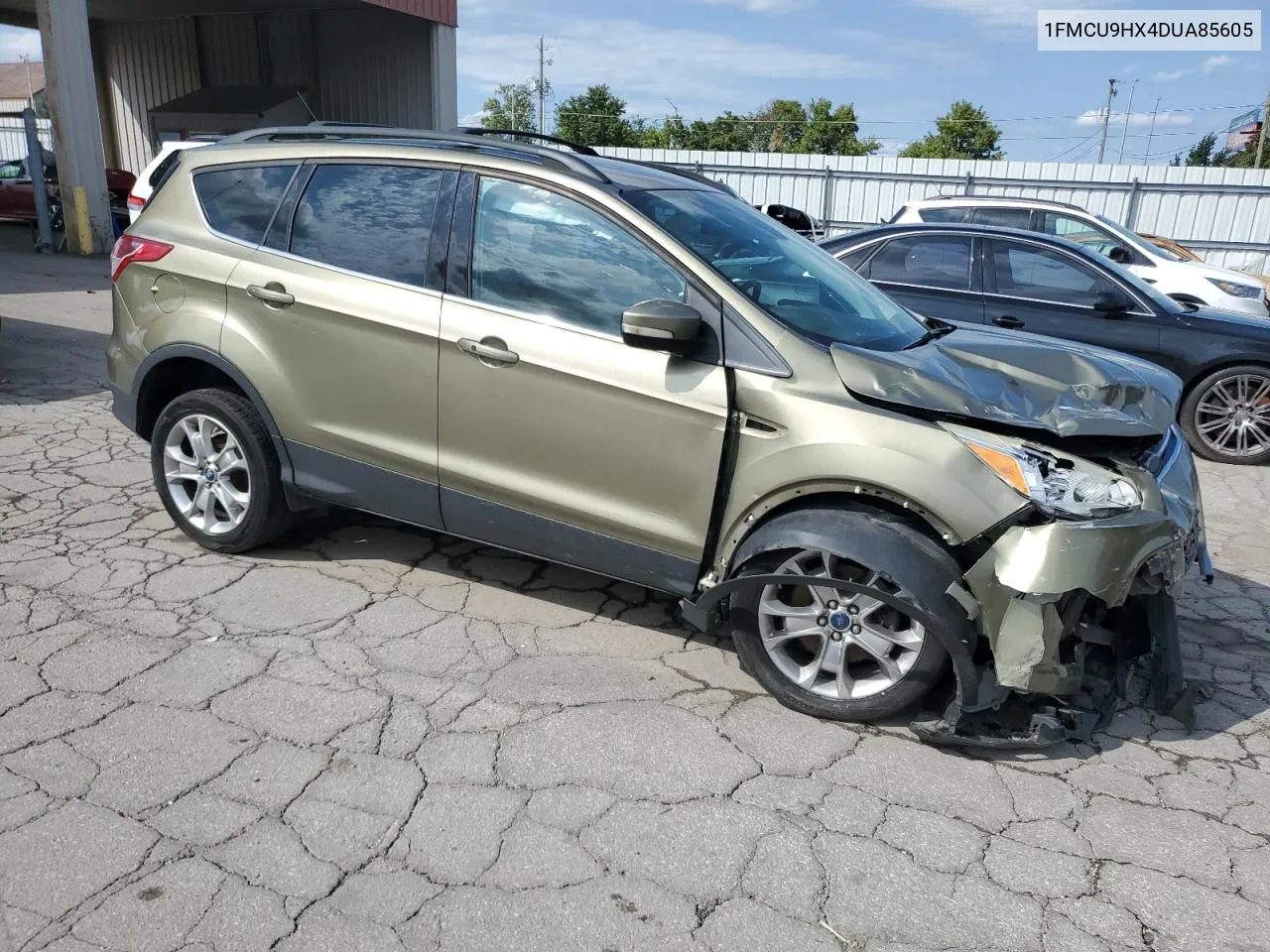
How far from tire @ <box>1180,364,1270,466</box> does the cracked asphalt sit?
330 cm

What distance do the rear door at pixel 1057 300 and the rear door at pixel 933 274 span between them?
0.13m

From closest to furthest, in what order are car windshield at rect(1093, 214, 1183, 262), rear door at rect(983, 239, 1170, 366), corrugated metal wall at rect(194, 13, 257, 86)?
rear door at rect(983, 239, 1170, 366) → car windshield at rect(1093, 214, 1183, 262) → corrugated metal wall at rect(194, 13, 257, 86)

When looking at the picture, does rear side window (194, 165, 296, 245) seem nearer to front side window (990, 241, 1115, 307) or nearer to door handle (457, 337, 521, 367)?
door handle (457, 337, 521, 367)

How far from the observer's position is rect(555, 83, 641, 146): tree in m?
58.8

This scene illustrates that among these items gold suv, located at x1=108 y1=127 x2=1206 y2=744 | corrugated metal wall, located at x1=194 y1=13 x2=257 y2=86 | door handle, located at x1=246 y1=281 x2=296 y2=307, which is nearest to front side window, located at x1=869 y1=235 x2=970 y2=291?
gold suv, located at x1=108 y1=127 x2=1206 y2=744

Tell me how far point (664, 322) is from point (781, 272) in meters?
0.87

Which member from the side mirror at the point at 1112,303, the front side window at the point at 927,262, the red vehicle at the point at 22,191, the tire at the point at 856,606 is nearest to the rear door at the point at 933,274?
the front side window at the point at 927,262

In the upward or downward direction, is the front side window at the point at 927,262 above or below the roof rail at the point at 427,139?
below

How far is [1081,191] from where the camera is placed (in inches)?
801

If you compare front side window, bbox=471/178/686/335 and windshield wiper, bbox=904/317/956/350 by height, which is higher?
front side window, bbox=471/178/686/335

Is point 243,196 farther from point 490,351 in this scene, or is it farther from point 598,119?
point 598,119

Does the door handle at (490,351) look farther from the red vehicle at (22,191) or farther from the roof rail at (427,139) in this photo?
the red vehicle at (22,191)

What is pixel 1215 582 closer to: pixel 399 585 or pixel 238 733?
pixel 399 585

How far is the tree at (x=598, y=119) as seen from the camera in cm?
5875
